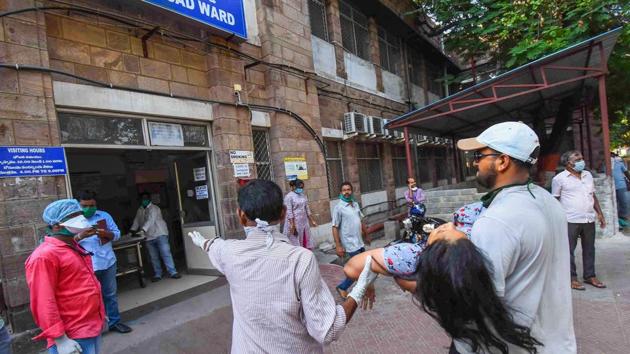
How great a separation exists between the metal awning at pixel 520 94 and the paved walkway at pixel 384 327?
158 inches

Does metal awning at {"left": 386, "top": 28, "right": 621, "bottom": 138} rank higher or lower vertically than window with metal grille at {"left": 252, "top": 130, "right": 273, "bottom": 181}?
higher

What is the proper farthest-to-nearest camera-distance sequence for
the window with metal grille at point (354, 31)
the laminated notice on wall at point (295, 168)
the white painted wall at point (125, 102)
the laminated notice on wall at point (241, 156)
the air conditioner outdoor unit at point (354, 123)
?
the window with metal grille at point (354, 31) < the air conditioner outdoor unit at point (354, 123) < the laminated notice on wall at point (295, 168) < the laminated notice on wall at point (241, 156) < the white painted wall at point (125, 102)

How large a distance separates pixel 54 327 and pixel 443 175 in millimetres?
17774

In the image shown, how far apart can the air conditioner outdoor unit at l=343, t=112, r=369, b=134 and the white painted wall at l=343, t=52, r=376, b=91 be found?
1.33m

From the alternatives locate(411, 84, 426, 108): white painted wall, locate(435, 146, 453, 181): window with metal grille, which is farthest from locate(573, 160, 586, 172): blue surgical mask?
locate(435, 146, 453, 181): window with metal grille

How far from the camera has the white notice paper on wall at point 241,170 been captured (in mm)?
6336

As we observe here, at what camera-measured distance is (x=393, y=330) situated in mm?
3969

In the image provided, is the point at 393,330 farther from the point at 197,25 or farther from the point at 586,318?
the point at 197,25

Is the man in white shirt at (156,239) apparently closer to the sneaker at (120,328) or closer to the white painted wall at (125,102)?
the white painted wall at (125,102)

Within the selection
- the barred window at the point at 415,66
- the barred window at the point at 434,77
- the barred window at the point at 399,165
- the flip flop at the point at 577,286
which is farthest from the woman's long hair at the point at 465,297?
the barred window at the point at 434,77

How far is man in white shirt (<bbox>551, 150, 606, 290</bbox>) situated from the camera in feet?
15.1

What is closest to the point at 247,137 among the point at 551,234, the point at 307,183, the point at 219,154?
the point at 219,154

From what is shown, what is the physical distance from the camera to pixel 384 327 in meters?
4.07

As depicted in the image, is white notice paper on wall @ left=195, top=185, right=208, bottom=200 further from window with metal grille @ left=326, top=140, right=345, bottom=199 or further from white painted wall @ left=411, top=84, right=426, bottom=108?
white painted wall @ left=411, top=84, right=426, bottom=108
